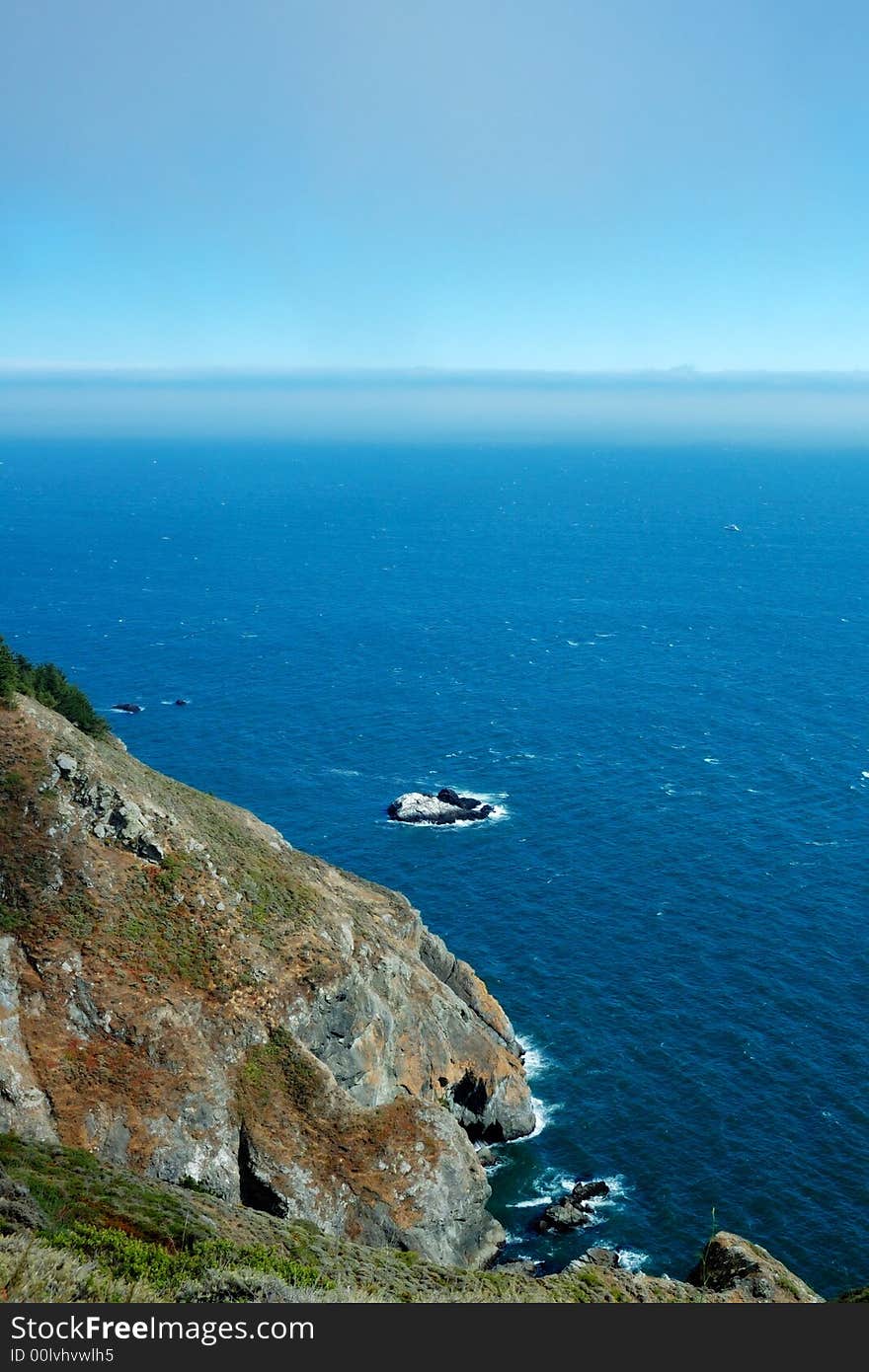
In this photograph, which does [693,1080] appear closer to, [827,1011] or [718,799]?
[827,1011]

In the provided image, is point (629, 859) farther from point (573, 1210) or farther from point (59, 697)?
point (59, 697)

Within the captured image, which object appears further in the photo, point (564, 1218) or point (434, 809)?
point (434, 809)

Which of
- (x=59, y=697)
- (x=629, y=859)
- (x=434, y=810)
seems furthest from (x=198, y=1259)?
(x=434, y=810)

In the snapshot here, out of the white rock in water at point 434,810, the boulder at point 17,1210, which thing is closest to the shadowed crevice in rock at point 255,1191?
the boulder at point 17,1210

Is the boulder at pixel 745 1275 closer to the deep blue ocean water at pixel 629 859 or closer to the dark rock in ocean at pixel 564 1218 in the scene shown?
the deep blue ocean water at pixel 629 859

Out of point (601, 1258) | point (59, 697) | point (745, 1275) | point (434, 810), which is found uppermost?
point (59, 697)

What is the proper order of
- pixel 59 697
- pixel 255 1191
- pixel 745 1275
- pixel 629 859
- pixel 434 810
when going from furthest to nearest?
pixel 434 810
pixel 629 859
pixel 59 697
pixel 255 1191
pixel 745 1275
